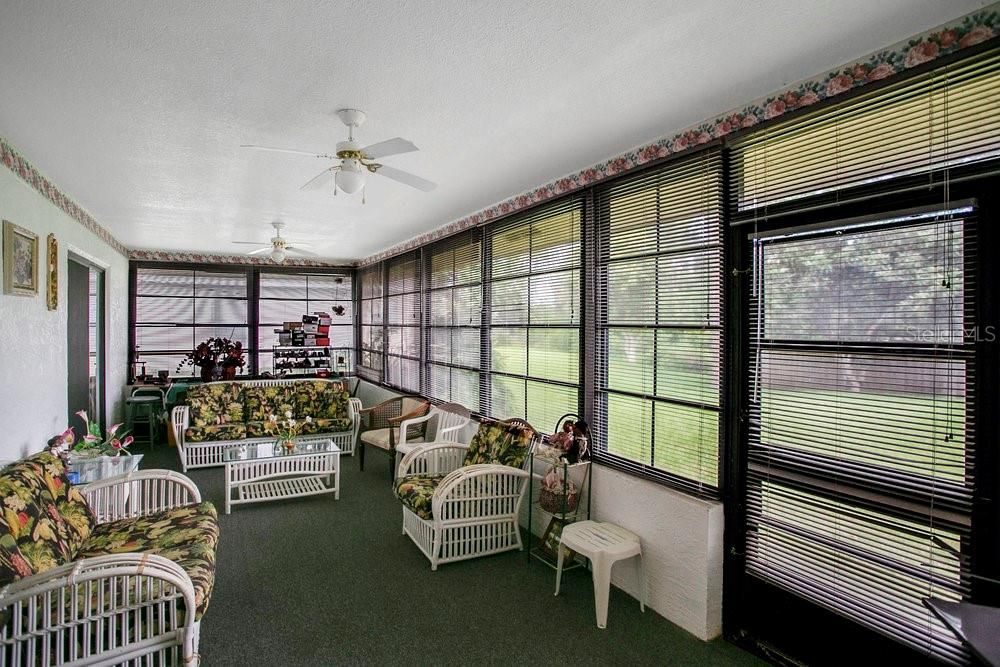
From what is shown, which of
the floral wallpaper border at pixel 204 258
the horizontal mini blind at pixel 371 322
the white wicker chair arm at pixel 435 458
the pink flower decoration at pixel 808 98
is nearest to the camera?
the pink flower decoration at pixel 808 98

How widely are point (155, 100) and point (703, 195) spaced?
260 centimetres

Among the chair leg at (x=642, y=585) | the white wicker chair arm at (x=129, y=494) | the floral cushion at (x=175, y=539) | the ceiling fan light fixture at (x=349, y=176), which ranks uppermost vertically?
the ceiling fan light fixture at (x=349, y=176)

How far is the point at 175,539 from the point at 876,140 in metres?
3.46

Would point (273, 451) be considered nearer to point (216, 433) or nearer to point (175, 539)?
point (216, 433)

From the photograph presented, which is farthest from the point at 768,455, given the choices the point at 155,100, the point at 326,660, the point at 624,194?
the point at 155,100

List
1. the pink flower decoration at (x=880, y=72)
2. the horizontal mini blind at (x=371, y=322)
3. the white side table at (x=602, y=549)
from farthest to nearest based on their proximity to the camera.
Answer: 1. the horizontal mini blind at (x=371, y=322)
2. the white side table at (x=602, y=549)
3. the pink flower decoration at (x=880, y=72)

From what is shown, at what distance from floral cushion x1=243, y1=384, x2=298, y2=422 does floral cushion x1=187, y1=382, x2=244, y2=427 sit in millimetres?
94

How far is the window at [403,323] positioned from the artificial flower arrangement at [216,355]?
212 cm

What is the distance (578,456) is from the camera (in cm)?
308

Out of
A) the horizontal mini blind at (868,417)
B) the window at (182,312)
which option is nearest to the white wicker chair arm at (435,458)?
the horizontal mini blind at (868,417)

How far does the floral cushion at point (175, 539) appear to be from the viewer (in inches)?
90.8

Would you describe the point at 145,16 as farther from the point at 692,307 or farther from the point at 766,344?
the point at 766,344

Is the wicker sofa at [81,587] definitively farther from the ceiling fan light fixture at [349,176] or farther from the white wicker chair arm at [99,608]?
the ceiling fan light fixture at [349,176]

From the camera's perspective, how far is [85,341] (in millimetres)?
5305
